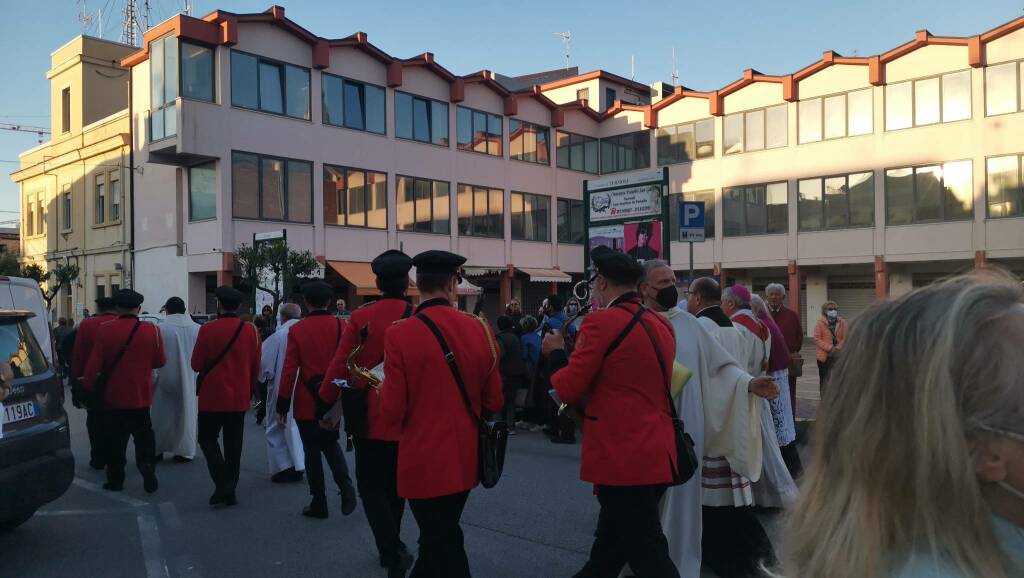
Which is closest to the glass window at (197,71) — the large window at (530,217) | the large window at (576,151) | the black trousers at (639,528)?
the large window at (530,217)

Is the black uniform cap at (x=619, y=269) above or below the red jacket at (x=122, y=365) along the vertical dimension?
above

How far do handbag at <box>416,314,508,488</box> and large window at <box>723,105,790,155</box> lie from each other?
31.4m

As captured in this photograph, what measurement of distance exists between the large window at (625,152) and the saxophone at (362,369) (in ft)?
110

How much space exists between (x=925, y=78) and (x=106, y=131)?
30.6 meters

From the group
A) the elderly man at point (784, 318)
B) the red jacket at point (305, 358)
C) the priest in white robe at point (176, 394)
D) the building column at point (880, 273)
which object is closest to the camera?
the red jacket at point (305, 358)

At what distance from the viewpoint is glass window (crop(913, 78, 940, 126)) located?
1155 inches

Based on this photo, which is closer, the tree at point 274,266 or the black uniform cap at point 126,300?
the black uniform cap at point 126,300

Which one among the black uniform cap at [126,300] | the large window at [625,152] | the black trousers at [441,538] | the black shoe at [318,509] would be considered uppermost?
the large window at [625,152]

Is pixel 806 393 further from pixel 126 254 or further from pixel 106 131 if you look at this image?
pixel 106 131

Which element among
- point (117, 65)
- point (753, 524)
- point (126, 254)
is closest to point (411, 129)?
point (126, 254)

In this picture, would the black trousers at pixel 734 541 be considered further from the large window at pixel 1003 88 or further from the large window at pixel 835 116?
the large window at pixel 835 116

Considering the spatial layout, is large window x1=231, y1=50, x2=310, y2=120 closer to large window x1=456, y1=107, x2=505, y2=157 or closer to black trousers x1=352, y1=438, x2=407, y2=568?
large window x1=456, y1=107, x2=505, y2=157

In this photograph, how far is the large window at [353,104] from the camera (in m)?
28.7

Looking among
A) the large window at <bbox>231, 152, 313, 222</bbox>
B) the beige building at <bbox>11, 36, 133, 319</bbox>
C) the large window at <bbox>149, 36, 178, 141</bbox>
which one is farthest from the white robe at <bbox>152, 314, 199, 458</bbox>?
the beige building at <bbox>11, 36, 133, 319</bbox>
